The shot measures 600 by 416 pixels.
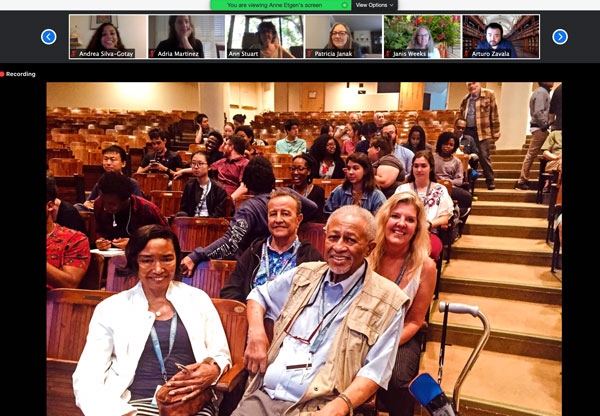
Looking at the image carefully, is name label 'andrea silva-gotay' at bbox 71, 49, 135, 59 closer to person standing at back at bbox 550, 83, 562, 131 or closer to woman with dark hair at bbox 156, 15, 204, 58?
woman with dark hair at bbox 156, 15, 204, 58

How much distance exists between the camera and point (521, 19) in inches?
44.4

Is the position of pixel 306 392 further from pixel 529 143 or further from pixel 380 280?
pixel 529 143

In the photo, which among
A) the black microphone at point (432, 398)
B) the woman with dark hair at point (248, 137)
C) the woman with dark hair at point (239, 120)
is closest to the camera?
the black microphone at point (432, 398)

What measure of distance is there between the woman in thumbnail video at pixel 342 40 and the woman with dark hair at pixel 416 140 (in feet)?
1.94

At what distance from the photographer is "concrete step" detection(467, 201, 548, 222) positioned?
1343 mm

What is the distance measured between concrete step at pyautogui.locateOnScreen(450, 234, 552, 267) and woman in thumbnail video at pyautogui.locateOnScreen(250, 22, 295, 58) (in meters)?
0.85

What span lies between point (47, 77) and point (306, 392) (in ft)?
3.46

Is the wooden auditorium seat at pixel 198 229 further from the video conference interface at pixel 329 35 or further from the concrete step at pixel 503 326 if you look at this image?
the concrete step at pixel 503 326

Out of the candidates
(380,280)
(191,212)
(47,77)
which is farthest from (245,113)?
(380,280)

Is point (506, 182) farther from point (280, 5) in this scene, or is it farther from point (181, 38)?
point (181, 38)

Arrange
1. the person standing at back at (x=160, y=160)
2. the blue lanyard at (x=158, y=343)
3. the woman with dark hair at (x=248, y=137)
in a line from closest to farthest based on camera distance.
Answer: the blue lanyard at (x=158, y=343)
the person standing at back at (x=160, y=160)
the woman with dark hair at (x=248, y=137)

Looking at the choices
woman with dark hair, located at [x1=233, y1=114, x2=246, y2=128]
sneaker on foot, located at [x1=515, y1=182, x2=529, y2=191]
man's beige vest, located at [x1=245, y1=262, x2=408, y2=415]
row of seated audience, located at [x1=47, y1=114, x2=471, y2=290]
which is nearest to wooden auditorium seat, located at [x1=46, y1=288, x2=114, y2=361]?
row of seated audience, located at [x1=47, y1=114, x2=471, y2=290]

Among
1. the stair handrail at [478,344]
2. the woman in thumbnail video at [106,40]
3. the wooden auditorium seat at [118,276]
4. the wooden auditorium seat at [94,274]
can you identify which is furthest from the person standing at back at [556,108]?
the wooden auditorium seat at [94,274]

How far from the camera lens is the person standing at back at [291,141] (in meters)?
1.94
